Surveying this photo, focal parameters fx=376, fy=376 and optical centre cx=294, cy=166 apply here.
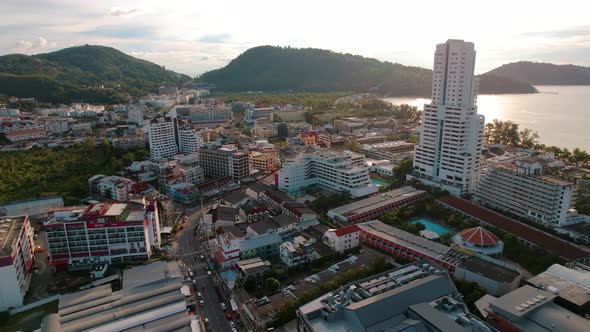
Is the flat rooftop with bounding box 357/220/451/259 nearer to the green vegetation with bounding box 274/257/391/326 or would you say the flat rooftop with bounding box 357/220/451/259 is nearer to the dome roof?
the dome roof

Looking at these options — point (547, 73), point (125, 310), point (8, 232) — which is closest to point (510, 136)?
point (125, 310)

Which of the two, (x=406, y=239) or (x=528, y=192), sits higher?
(x=528, y=192)

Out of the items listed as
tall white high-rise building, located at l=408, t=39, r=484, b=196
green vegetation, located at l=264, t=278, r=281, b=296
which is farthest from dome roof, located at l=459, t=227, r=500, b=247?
green vegetation, located at l=264, t=278, r=281, b=296

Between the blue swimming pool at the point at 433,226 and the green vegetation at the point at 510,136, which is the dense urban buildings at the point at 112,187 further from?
the green vegetation at the point at 510,136

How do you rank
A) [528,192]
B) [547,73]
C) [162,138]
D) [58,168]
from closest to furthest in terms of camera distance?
[528,192] → [58,168] → [162,138] → [547,73]

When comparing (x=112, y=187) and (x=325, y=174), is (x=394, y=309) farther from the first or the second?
(x=112, y=187)

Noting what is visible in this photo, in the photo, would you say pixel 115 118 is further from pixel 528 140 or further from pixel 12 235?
pixel 528 140
